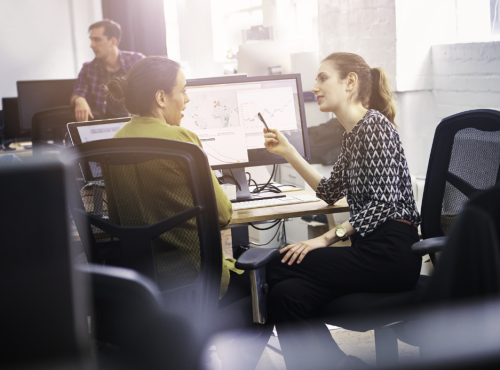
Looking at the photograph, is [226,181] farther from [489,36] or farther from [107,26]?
[107,26]

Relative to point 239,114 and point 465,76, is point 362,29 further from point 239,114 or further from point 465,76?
point 239,114

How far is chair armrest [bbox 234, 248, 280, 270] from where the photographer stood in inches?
46.7

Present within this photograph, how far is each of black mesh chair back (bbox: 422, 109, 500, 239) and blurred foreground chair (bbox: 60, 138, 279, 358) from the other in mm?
687

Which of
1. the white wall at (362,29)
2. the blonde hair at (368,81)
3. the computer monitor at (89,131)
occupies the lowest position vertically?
the computer monitor at (89,131)

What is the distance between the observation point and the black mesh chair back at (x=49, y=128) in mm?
3029

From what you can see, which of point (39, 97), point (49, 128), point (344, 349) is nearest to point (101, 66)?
point (39, 97)

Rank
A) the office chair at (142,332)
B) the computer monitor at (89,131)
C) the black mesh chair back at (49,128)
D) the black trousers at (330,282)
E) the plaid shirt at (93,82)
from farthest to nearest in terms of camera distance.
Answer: the plaid shirt at (93,82), the black mesh chair back at (49,128), the computer monitor at (89,131), the black trousers at (330,282), the office chair at (142,332)

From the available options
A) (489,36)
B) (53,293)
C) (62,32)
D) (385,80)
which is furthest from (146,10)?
(53,293)

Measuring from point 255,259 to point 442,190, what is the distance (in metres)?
0.64

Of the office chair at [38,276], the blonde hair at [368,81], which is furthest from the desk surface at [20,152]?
the office chair at [38,276]

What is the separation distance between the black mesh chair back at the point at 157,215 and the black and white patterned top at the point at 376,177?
50 centimetres

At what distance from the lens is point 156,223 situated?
105 centimetres

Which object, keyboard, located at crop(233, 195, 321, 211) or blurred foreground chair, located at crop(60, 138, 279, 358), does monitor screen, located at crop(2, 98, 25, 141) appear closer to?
keyboard, located at crop(233, 195, 321, 211)

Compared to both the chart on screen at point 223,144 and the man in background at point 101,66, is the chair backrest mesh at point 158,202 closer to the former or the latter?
the chart on screen at point 223,144
